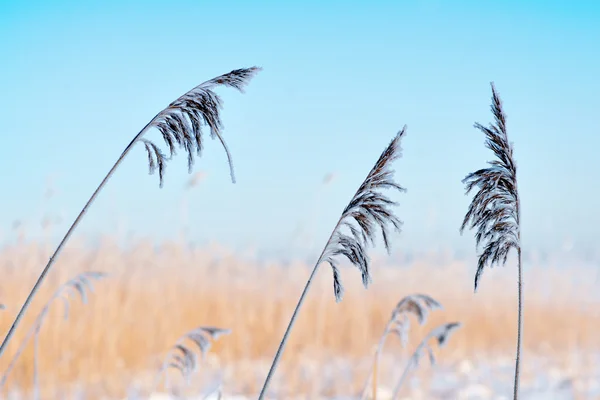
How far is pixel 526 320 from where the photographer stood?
9461mm

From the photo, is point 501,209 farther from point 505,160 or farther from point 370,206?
point 370,206

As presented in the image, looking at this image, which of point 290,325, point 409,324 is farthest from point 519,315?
point 409,324

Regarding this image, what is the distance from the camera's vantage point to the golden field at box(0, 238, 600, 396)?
5.56 m

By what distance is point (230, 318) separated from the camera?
675 centimetres

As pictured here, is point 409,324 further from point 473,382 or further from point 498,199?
point 473,382

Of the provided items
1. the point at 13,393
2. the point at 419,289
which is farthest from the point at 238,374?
the point at 419,289

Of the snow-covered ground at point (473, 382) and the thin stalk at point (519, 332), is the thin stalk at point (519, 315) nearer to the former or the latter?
the thin stalk at point (519, 332)

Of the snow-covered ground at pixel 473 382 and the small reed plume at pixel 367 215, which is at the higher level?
the small reed plume at pixel 367 215

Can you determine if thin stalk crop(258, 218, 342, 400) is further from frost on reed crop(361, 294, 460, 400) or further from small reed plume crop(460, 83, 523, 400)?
frost on reed crop(361, 294, 460, 400)

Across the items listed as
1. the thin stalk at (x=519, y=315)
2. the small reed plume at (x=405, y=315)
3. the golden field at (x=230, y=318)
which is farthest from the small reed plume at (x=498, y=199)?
the golden field at (x=230, y=318)

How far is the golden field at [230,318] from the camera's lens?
556cm

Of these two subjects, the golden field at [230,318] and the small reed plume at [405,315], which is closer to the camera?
the small reed plume at [405,315]

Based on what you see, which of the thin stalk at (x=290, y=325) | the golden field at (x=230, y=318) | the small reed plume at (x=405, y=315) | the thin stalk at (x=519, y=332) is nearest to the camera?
the thin stalk at (x=290, y=325)

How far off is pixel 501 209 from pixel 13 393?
4.33 meters
